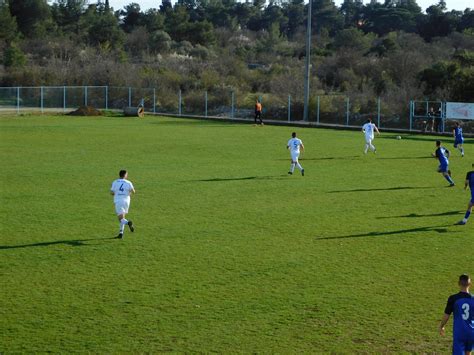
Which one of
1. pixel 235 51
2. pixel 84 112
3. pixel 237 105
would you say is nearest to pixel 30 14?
pixel 235 51

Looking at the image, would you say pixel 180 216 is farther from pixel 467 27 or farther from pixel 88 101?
pixel 467 27

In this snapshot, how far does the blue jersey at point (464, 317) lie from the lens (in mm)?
8648

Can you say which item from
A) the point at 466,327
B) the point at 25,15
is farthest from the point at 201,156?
the point at 25,15

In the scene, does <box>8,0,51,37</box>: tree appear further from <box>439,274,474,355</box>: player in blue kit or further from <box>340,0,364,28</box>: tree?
<box>439,274,474,355</box>: player in blue kit

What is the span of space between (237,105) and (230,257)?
45.7m

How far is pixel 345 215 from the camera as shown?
63.6 feet

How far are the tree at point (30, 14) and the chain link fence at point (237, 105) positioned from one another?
1325 inches

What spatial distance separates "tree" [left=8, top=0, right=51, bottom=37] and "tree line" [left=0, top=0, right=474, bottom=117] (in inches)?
5.5

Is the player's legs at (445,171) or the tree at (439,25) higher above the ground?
the tree at (439,25)

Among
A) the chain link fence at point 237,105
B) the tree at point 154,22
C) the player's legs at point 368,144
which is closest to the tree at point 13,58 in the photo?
the chain link fence at point 237,105

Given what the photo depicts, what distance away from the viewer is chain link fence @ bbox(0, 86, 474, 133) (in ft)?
159

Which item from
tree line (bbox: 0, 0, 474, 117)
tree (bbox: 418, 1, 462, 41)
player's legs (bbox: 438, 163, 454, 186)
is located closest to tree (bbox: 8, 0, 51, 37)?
tree line (bbox: 0, 0, 474, 117)

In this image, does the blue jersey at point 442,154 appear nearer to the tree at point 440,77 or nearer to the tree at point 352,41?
the tree at point 440,77

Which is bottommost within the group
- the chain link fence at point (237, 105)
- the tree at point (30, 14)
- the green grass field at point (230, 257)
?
the green grass field at point (230, 257)
